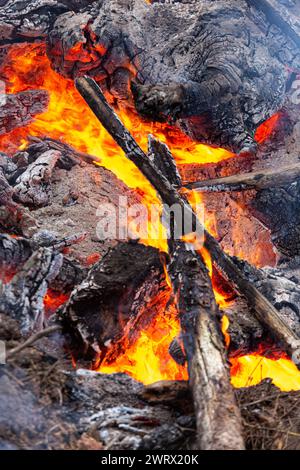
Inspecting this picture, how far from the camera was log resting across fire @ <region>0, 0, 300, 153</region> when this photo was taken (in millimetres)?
4211

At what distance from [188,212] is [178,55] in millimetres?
2193

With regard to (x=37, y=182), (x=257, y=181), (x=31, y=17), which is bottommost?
(x=37, y=182)

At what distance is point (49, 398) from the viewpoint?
7.15 feet

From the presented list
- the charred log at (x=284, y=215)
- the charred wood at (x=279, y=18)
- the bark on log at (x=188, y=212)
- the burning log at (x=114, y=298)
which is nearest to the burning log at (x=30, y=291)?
the burning log at (x=114, y=298)

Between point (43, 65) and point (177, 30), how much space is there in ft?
5.38

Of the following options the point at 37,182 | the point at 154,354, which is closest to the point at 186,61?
the point at 37,182

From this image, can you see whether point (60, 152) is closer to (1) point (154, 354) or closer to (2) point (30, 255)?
(2) point (30, 255)

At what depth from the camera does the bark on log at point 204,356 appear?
1982mm

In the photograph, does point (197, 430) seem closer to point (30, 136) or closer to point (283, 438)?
point (283, 438)

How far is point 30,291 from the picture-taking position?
2.61 meters

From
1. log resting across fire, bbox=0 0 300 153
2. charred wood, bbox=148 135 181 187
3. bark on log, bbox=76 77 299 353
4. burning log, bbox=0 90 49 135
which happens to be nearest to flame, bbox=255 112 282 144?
log resting across fire, bbox=0 0 300 153

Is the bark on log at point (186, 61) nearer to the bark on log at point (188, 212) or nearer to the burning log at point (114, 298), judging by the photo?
the bark on log at point (188, 212)

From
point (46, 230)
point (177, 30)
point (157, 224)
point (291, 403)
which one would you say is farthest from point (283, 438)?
point (177, 30)

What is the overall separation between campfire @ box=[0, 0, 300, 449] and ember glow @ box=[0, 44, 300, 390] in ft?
0.04
